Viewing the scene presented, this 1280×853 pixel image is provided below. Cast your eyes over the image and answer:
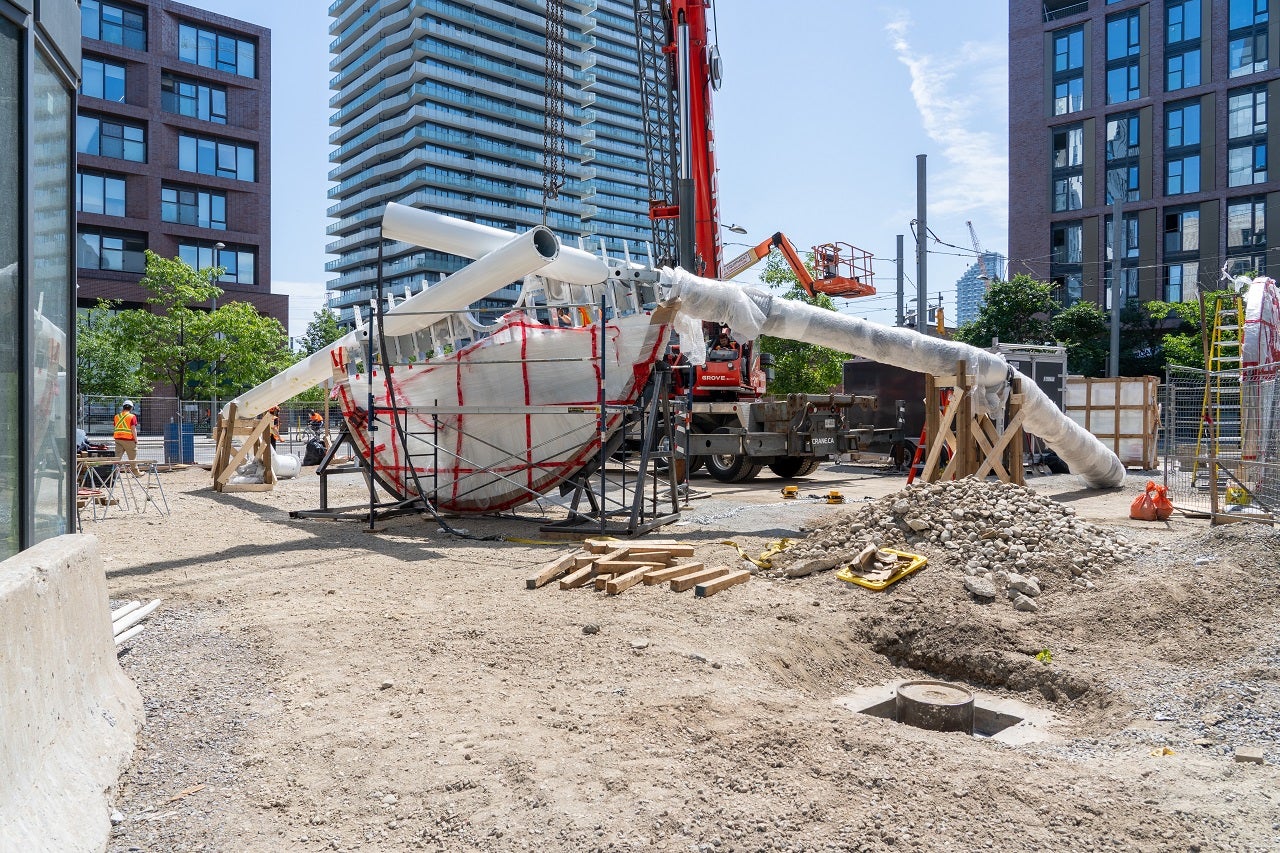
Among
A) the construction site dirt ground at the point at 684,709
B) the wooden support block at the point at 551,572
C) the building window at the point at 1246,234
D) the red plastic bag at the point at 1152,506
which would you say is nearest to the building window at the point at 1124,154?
the building window at the point at 1246,234

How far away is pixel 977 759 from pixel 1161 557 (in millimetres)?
5358

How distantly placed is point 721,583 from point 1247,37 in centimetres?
5522

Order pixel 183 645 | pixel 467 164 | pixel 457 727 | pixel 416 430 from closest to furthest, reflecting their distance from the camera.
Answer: pixel 457 727 → pixel 183 645 → pixel 416 430 → pixel 467 164

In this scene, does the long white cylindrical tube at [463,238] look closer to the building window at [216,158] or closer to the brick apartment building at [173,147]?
the brick apartment building at [173,147]

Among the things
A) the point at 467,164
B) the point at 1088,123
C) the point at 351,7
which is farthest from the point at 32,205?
the point at 351,7

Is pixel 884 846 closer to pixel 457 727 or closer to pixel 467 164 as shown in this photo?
pixel 457 727

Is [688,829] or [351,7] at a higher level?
[351,7]

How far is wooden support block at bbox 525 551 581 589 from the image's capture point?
7.68m

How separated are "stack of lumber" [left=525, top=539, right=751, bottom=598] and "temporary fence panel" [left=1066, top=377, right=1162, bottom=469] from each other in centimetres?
1514

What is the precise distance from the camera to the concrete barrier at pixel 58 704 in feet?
9.96

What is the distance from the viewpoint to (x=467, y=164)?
101 metres

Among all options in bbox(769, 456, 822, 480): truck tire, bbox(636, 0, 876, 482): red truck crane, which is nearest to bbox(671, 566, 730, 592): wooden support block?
bbox(636, 0, 876, 482): red truck crane

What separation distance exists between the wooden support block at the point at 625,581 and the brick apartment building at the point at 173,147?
134 feet

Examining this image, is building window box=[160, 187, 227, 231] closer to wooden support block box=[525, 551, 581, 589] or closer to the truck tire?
the truck tire
